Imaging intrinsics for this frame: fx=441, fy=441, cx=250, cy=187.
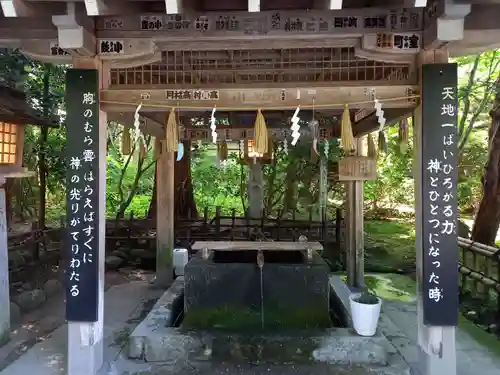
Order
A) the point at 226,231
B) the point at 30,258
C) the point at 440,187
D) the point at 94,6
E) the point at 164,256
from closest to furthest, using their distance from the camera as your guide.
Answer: the point at 94,6
the point at 440,187
the point at 164,256
the point at 30,258
the point at 226,231

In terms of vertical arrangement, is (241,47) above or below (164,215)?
above

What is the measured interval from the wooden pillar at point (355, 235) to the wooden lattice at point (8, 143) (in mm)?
6488

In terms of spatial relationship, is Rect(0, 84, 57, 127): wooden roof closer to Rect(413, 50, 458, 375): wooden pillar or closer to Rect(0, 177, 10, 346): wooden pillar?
Rect(0, 177, 10, 346): wooden pillar

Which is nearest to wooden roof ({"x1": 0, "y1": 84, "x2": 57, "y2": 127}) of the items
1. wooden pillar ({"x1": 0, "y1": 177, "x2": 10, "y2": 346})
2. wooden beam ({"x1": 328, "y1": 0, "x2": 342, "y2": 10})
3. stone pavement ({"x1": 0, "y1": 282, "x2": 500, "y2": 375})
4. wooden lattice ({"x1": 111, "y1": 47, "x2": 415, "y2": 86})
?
wooden pillar ({"x1": 0, "y1": 177, "x2": 10, "y2": 346})

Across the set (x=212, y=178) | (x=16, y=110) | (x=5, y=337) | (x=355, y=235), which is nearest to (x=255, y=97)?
(x=16, y=110)

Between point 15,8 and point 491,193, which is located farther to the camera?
point 491,193

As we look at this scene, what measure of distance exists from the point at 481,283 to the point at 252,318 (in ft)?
16.5

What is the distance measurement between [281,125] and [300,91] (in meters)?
5.25

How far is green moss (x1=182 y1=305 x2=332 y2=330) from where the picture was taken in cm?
701

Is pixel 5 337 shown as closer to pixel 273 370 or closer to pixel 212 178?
pixel 273 370

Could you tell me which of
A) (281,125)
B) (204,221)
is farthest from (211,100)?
(204,221)

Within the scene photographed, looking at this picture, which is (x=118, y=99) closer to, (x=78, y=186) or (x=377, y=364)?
(x=78, y=186)

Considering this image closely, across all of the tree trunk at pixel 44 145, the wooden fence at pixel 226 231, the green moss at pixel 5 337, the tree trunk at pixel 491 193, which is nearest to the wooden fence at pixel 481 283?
the tree trunk at pixel 491 193

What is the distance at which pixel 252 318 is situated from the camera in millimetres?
7133
